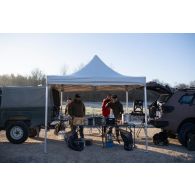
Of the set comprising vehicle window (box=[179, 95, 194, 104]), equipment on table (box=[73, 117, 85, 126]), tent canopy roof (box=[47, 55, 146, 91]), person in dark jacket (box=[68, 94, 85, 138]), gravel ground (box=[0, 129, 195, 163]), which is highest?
tent canopy roof (box=[47, 55, 146, 91])

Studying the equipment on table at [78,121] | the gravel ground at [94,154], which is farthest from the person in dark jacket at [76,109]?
the gravel ground at [94,154]

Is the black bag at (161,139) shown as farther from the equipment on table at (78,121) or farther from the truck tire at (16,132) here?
the truck tire at (16,132)

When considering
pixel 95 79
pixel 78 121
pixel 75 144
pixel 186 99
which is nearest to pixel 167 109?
pixel 186 99

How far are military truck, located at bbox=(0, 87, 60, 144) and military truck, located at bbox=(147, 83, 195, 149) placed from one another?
12.3 ft

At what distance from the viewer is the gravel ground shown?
802 cm

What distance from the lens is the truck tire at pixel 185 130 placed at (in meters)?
9.63

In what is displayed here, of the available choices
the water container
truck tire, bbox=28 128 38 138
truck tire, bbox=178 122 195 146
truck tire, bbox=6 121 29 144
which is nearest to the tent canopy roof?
truck tire, bbox=178 122 195 146

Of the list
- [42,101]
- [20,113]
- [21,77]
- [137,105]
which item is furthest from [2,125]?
[21,77]

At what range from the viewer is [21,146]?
32.6 ft

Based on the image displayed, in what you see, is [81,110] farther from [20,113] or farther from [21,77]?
[21,77]

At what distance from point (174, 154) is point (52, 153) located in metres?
3.48

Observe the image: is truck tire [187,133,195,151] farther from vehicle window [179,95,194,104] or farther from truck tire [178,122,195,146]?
vehicle window [179,95,194,104]
